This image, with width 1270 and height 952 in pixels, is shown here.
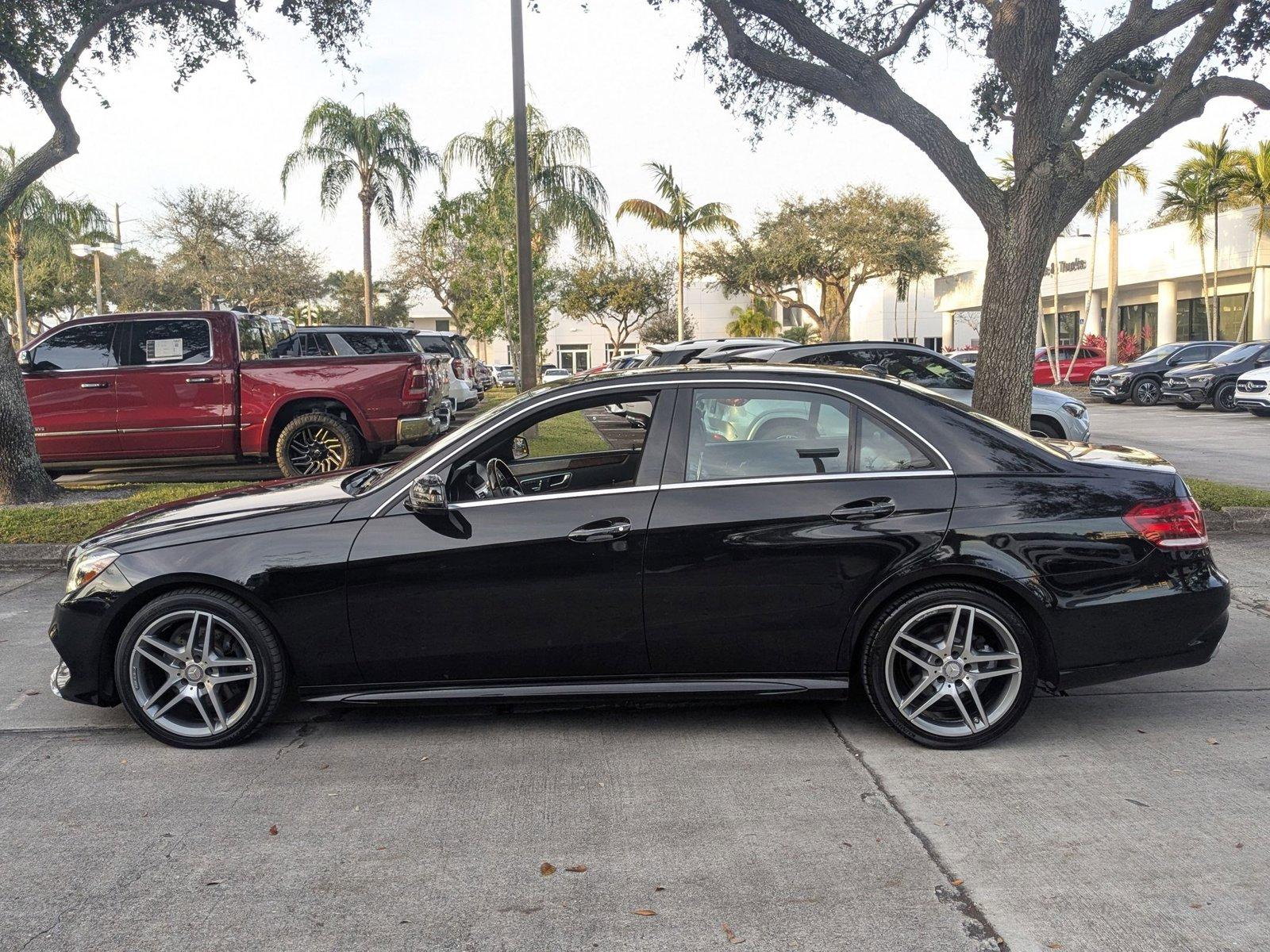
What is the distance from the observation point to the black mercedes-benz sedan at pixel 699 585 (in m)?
4.48

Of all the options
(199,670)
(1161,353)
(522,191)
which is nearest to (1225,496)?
(199,670)

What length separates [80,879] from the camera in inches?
137

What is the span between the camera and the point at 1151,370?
28.5 metres

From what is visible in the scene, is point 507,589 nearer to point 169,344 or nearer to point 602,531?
point 602,531

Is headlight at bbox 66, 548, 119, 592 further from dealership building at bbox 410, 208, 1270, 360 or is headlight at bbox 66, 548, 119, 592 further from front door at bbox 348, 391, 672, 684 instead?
dealership building at bbox 410, 208, 1270, 360

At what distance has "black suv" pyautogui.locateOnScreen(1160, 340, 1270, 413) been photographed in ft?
83.1

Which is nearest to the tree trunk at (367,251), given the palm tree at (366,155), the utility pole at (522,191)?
the palm tree at (366,155)

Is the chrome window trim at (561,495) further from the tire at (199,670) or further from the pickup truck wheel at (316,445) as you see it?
the pickup truck wheel at (316,445)

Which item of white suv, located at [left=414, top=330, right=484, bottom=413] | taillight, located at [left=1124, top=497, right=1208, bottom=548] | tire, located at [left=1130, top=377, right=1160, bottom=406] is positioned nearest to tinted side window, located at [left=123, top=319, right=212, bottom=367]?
white suv, located at [left=414, top=330, right=484, bottom=413]

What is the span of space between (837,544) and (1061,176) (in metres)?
6.92

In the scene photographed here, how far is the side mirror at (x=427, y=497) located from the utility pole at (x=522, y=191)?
37.1ft

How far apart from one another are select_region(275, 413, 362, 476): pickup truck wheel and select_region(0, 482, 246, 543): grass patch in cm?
102

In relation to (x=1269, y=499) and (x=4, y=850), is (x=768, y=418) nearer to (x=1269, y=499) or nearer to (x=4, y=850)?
(x=4, y=850)

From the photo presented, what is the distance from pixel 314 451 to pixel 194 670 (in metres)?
7.91
